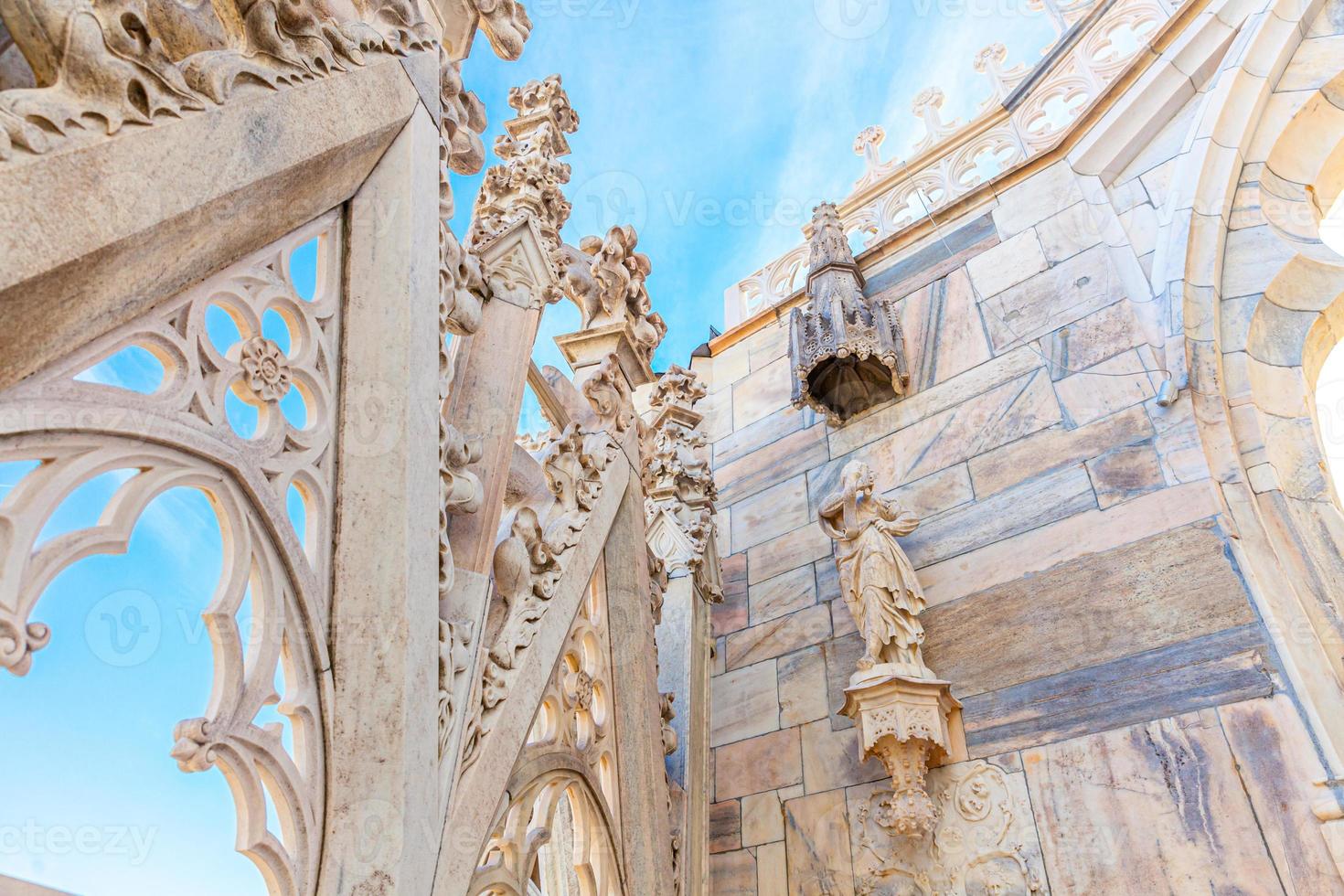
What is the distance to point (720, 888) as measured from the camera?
15.9 feet

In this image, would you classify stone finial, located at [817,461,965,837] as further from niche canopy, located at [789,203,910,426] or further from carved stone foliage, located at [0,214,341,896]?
carved stone foliage, located at [0,214,341,896]

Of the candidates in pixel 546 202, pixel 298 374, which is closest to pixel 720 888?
pixel 546 202

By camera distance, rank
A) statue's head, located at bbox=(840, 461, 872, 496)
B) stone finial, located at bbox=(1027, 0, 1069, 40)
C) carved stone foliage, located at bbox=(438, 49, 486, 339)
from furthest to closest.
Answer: stone finial, located at bbox=(1027, 0, 1069, 40), statue's head, located at bbox=(840, 461, 872, 496), carved stone foliage, located at bbox=(438, 49, 486, 339)

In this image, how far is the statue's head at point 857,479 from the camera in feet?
16.3

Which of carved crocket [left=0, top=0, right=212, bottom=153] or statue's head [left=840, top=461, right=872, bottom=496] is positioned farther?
statue's head [left=840, top=461, right=872, bottom=496]

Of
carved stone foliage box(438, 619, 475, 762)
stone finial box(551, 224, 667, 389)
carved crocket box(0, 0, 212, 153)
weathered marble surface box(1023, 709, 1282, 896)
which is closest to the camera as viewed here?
carved crocket box(0, 0, 212, 153)

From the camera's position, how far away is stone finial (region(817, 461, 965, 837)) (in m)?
4.24

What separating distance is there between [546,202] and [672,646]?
2.18m

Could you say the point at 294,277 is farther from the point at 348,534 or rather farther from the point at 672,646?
the point at 672,646

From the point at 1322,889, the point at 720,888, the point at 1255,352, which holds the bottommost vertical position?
the point at 1322,889

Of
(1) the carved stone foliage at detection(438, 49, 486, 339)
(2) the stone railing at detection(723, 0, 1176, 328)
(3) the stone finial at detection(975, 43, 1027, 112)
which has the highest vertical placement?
(3) the stone finial at detection(975, 43, 1027, 112)

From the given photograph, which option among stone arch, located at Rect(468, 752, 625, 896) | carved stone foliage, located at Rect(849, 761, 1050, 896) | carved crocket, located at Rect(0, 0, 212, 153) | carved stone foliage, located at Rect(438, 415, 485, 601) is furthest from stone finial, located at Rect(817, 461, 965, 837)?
carved crocket, located at Rect(0, 0, 212, 153)

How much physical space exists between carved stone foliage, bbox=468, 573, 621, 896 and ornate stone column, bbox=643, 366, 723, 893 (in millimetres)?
772

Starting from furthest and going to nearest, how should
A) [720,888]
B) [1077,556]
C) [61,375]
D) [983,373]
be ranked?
[983,373] → [720,888] → [1077,556] → [61,375]
